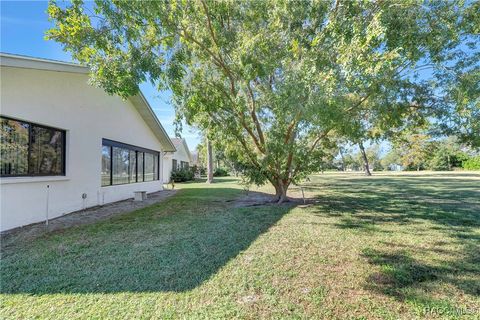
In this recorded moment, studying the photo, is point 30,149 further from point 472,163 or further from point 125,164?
point 472,163

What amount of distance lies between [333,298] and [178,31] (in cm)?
650

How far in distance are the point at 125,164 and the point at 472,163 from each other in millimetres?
52817

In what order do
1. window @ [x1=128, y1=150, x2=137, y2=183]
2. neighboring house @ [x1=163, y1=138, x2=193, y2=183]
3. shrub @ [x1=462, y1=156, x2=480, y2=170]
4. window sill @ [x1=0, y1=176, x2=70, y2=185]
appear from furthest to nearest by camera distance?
shrub @ [x1=462, y1=156, x2=480, y2=170], neighboring house @ [x1=163, y1=138, x2=193, y2=183], window @ [x1=128, y1=150, x2=137, y2=183], window sill @ [x1=0, y1=176, x2=70, y2=185]

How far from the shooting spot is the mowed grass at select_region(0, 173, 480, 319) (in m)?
2.83

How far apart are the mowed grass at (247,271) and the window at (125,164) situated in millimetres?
3823

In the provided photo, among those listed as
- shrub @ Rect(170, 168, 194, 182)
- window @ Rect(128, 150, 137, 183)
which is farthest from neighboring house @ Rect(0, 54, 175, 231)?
shrub @ Rect(170, 168, 194, 182)

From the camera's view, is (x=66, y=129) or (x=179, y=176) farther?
(x=179, y=176)

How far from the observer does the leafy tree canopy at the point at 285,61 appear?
16.8 feet

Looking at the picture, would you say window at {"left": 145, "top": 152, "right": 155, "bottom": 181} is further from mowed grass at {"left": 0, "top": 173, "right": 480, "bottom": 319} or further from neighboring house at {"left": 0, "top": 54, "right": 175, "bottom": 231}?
mowed grass at {"left": 0, "top": 173, "right": 480, "bottom": 319}

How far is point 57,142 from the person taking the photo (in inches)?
290

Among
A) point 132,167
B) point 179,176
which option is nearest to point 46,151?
point 132,167

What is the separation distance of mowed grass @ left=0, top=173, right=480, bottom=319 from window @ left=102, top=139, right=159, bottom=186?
151 inches

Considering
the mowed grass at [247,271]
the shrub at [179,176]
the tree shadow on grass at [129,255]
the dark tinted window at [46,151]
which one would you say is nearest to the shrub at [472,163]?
the shrub at [179,176]

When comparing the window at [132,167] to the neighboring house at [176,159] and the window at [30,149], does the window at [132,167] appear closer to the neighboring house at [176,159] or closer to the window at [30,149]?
the window at [30,149]
